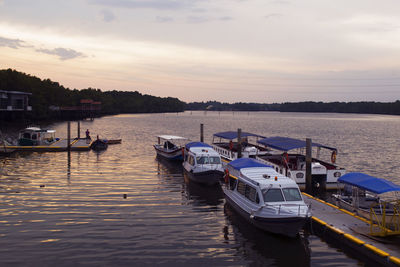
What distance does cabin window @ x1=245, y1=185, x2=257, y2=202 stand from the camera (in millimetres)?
19605

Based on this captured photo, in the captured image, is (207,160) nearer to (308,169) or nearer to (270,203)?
(308,169)

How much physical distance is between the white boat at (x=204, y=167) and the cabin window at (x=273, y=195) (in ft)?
36.8

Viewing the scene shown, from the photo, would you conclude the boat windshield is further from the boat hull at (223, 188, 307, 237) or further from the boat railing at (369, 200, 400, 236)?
the boat railing at (369, 200, 400, 236)

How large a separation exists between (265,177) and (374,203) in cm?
646

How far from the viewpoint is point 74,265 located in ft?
49.4

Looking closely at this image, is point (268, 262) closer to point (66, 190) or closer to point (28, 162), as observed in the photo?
point (66, 190)

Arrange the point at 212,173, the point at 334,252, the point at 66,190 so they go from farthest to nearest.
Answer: the point at 212,173 < the point at 66,190 < the point at 334,252

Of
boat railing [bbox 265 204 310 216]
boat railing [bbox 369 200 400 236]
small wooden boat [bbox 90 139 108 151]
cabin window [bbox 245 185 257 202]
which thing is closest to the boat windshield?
cabin window [bbox 245 185 257 202]

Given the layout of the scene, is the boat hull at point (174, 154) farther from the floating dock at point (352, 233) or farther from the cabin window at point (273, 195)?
the cabin window at point (273, 195)

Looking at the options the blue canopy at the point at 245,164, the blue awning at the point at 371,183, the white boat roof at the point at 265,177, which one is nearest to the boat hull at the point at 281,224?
the white boat roof at the point at 265,177

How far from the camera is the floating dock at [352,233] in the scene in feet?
48.9

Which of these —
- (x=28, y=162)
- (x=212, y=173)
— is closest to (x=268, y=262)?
(x=212, y=173)

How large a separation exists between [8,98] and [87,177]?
82.4m

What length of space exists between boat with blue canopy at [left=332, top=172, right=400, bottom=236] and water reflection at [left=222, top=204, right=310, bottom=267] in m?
3.71
